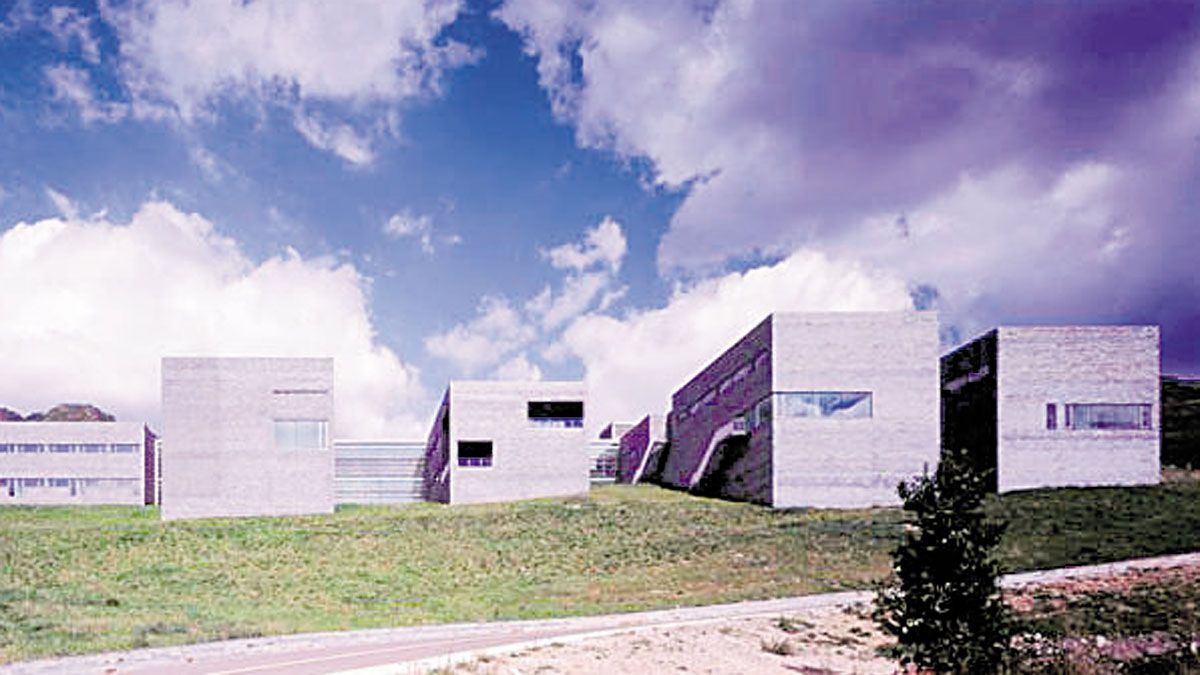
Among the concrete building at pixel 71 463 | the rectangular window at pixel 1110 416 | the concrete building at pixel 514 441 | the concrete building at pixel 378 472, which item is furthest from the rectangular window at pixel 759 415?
the concrete building at pixel 71 463

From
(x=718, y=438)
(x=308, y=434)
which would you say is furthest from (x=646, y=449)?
(x=308, y=434)

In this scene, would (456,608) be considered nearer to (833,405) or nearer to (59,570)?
(59,570)

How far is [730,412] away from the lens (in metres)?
54.8

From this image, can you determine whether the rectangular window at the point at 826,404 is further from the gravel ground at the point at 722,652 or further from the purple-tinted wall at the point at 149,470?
the purple-tinted wall at the point at 149,470


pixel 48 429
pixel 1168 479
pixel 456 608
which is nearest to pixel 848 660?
pixel 456 608

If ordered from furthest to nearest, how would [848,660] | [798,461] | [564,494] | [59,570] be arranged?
[564,494] < [798,461] < [59,570] < [848,660]

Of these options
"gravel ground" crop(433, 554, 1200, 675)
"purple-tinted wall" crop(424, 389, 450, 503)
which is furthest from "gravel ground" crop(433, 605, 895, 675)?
"purple-tinted wall" crop(424, 389, 450, 503)

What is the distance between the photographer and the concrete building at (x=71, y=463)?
76062 mm

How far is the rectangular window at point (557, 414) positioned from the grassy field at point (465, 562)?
45.4 ft

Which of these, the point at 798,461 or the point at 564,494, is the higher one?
the point at 798,461

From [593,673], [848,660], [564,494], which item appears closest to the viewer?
[593,673]

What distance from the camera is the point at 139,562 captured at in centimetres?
3328

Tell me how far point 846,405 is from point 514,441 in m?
24.7

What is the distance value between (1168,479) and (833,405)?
17.1 m
